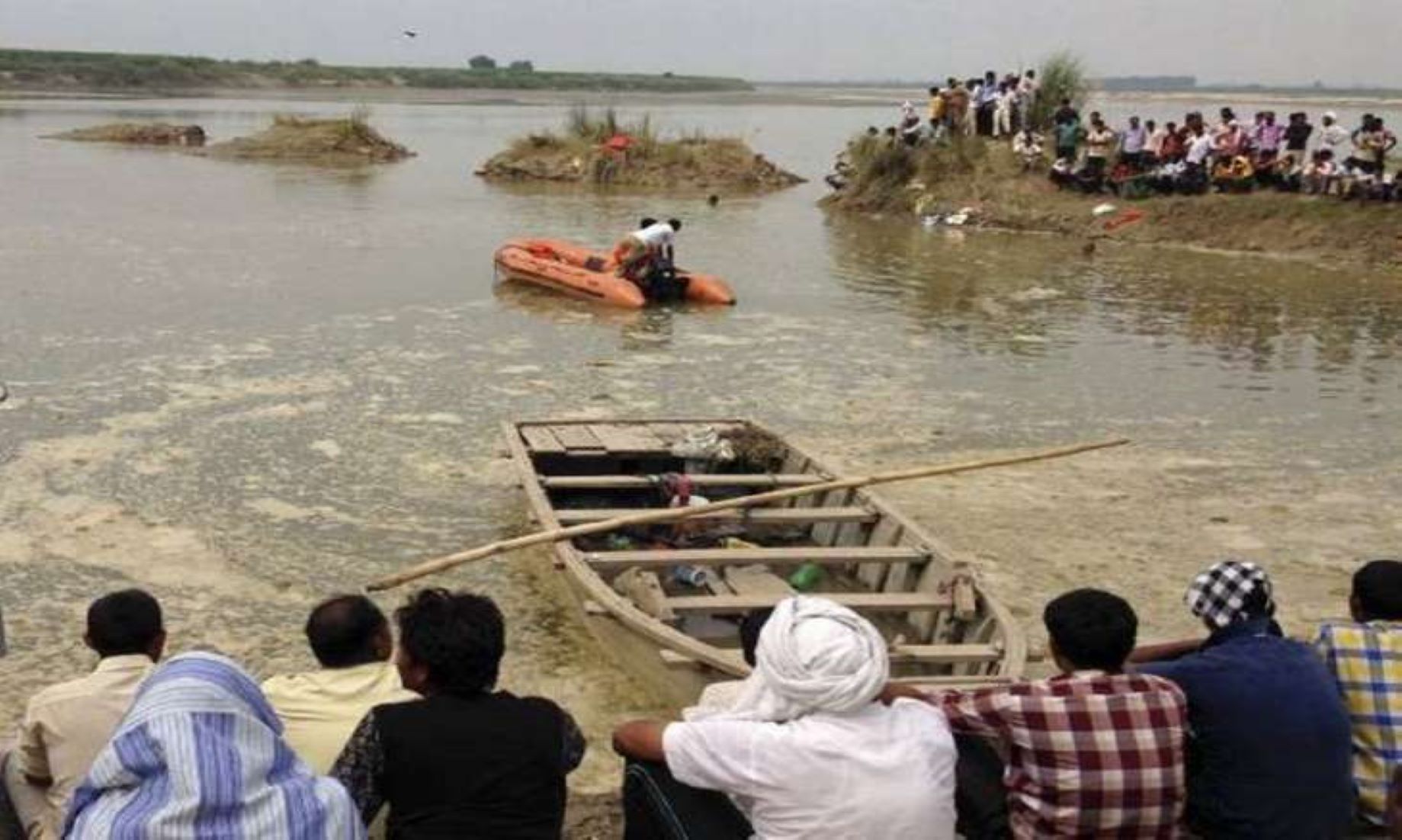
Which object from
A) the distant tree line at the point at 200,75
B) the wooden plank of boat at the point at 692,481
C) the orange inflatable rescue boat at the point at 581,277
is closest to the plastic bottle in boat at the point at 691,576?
the wooden plank of boat at the point at 692,481

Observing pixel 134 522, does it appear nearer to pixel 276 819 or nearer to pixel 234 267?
pixel 276 819

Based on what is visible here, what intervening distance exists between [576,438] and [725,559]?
204cm

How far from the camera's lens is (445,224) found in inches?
918

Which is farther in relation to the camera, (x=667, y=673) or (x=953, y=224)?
(x=953, y=224)

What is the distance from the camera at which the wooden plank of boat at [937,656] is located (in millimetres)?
4934

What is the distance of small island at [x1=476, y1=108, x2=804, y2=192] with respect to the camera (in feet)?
105

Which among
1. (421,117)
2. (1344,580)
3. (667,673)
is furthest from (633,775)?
(421,117)

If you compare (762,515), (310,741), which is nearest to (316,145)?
(762,515)

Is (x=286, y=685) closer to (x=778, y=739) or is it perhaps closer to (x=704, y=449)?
(x=778, y=739)

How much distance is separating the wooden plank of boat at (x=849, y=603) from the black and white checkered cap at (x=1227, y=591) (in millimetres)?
2009

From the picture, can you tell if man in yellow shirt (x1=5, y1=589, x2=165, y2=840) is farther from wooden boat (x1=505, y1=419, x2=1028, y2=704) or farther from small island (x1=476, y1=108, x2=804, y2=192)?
small island (x1=476, y1=108, x2=804, y2=192)

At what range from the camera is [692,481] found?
7.09 meters

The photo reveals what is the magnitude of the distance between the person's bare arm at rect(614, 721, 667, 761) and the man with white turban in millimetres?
129

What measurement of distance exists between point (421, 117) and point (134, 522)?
63.1m
